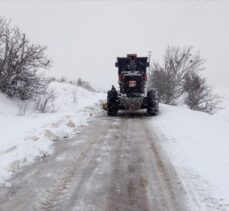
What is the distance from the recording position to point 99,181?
667 cm

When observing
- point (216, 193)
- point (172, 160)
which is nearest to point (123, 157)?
point (172, 160)

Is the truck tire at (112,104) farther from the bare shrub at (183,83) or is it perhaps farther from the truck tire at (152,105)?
the bare shrub at (183,83)

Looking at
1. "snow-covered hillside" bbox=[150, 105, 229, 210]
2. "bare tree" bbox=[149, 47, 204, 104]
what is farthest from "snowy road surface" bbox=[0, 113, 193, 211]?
"bare tree" bbox=[149, 47, 204, 104]

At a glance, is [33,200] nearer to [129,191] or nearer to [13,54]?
[129,191]

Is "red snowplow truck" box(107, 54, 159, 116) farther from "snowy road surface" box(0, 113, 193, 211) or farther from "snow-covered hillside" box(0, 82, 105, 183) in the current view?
"snowy road surface" box(0, 113, 193, 211)

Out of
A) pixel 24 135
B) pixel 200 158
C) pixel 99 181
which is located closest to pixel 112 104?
pixel 24 135

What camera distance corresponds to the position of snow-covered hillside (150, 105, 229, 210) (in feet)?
19.5

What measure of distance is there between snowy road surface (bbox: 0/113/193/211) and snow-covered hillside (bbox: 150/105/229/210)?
0.83 ft

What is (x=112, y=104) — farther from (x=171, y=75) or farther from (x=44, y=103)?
(x=171, y=75)

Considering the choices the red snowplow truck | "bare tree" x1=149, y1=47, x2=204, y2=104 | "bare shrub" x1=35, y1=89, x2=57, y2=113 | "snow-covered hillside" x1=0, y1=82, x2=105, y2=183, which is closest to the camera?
"snow-covered hillside" x1=0, y1=82, x2=105, y2=183

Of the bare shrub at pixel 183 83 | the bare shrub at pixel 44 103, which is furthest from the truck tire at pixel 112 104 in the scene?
the bare shrub at pixel 183 83

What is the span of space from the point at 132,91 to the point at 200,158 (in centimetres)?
999

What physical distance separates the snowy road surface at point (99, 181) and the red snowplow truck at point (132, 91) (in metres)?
7.19

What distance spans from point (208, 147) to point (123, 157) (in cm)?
216
